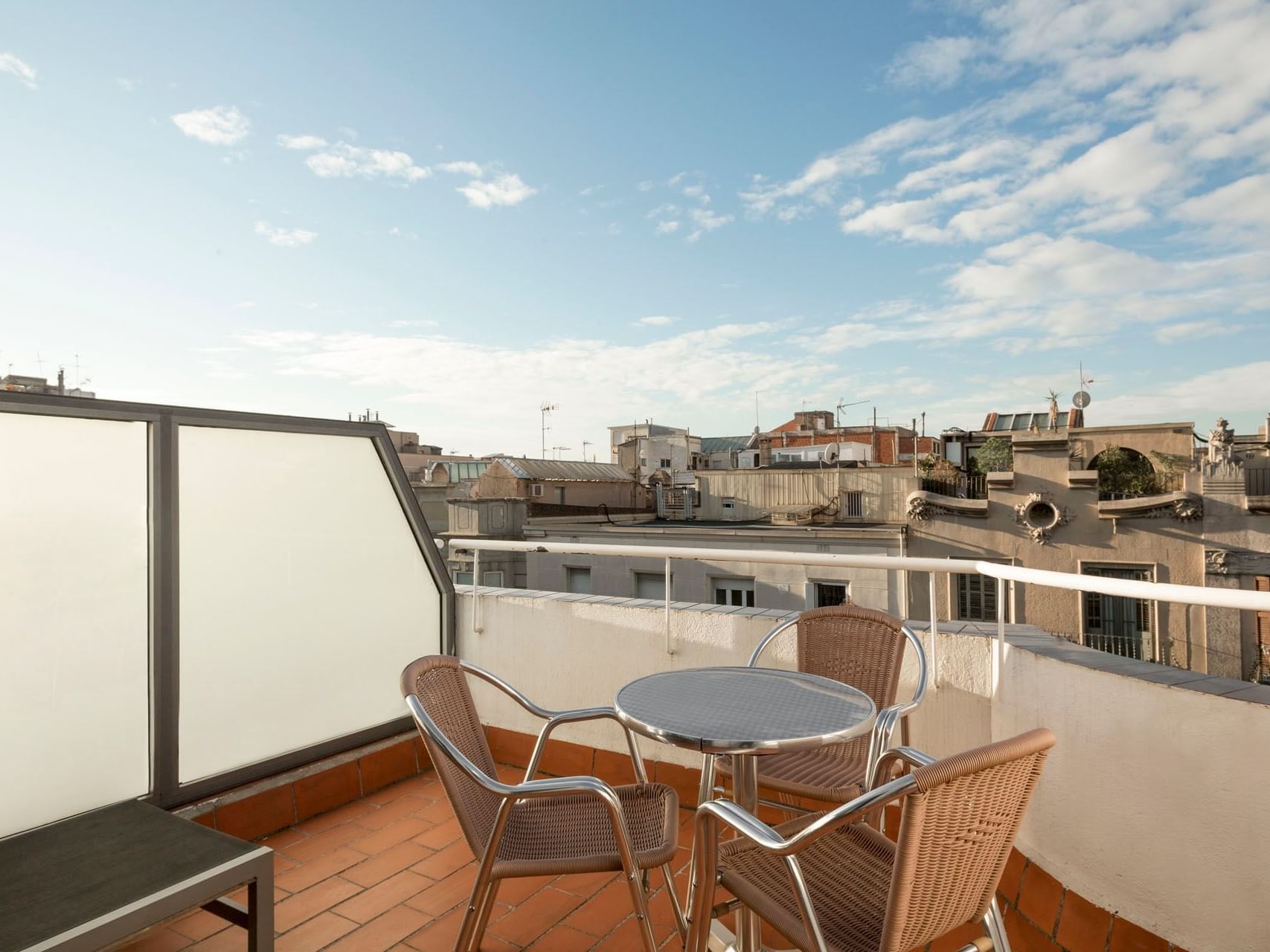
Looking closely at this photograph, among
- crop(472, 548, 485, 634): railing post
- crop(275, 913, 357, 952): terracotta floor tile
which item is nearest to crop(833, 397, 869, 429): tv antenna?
crop(472, 548, 485, 634): railing post

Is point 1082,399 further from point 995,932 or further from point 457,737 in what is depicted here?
point 457,737

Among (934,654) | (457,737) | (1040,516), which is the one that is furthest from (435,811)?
(1040,516)

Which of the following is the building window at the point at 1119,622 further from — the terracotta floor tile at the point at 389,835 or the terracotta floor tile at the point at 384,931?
the terracotta floor tile at the point at 384,931

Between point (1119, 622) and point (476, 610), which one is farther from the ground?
point (476, 610)

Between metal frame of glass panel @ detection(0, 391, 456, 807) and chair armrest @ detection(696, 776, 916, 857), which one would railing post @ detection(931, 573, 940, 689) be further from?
metal frame of glass panel @ detection(0, 391, 456, 807)

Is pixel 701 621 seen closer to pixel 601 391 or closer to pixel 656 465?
pixel 656 465

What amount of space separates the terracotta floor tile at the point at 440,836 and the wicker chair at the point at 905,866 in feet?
4.95

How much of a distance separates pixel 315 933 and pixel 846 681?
1.89m

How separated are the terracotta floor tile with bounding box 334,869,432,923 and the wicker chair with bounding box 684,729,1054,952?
127cm

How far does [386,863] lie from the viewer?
8.09 ft

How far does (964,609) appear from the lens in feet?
50.9

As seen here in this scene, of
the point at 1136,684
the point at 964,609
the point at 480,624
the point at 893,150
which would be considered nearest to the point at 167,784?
the point at 480,624

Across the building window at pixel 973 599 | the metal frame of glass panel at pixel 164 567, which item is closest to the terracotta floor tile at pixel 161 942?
the metal frame of glass panel at pixel 164 567

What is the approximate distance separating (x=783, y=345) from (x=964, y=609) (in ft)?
72.6
